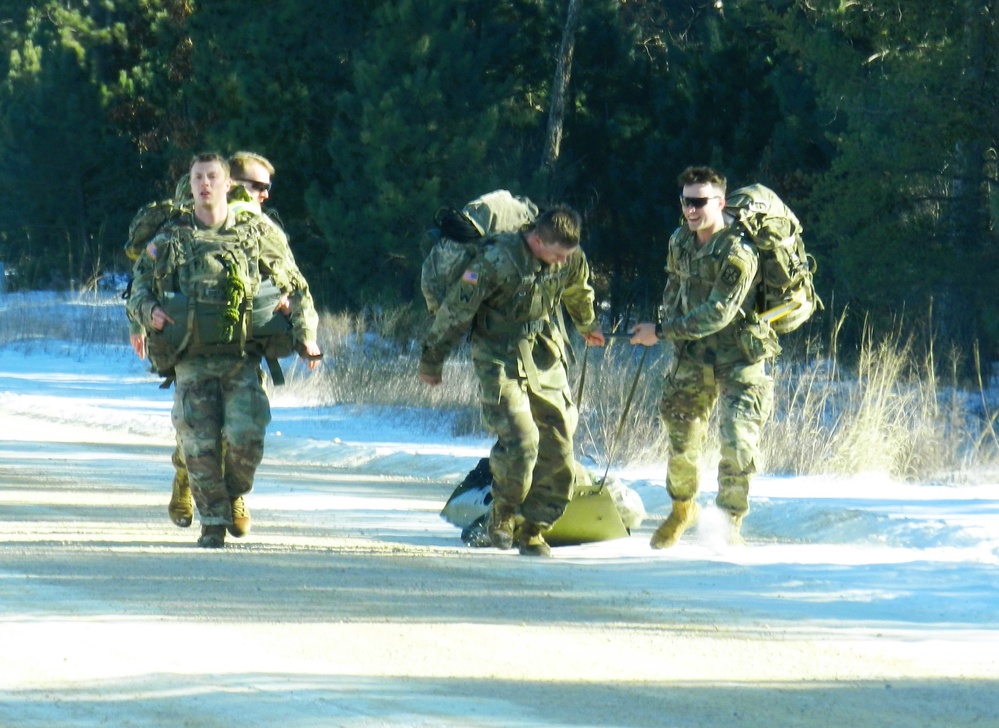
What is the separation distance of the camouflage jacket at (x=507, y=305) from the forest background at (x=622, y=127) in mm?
11965

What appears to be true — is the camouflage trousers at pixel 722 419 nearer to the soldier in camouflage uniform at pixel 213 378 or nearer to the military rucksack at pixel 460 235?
the military rucksack at pixel 460 235

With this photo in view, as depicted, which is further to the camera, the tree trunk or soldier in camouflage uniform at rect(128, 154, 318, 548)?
the tree trunk

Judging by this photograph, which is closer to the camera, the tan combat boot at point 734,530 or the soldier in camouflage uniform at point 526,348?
the soldier in camouflage uniform at point 526,348

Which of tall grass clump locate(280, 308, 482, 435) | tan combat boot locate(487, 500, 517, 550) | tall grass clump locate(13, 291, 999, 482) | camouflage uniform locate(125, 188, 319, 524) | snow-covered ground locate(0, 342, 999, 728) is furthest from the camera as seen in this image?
tall grass clump locate(280, 308, 482, 435)

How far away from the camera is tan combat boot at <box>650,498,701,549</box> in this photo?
8.80m

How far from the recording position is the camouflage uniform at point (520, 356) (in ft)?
26.5

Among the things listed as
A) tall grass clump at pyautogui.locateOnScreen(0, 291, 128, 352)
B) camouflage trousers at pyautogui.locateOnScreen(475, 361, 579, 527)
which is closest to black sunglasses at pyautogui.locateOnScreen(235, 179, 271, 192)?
camouflage trousers at pyautogui.locateOnScreen(475, 361, 579, 527)

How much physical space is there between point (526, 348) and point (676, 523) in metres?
1.31

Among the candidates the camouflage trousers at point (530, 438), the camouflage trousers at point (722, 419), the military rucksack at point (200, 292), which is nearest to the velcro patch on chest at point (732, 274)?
the camouflage trousers at point (722, 419)

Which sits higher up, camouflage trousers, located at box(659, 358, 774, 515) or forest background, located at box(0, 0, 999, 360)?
forest background, located at box(0, 0, 999, 360)

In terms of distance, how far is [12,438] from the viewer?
14.1 m

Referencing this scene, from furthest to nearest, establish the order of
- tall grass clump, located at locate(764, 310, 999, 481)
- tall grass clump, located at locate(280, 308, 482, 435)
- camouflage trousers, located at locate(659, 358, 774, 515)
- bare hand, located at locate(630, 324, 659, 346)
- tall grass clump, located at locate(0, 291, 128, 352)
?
tall grass clump, located at locate(0, 291, 128, 352) → tall grass clump, located at locate(280, 308, 482, 435) → tall grass clump, located at locate(764, 310, 999, 481) → camouflage trousers, located at locate(659, 358, 774, 515) → bare hand, located at locate(630, 324, 659, 346)

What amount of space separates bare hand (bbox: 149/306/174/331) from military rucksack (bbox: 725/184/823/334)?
2.71 metres

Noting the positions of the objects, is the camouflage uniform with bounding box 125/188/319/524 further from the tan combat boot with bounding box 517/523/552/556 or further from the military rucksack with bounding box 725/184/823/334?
the military rucksack with bounding box 725/184/823/334
